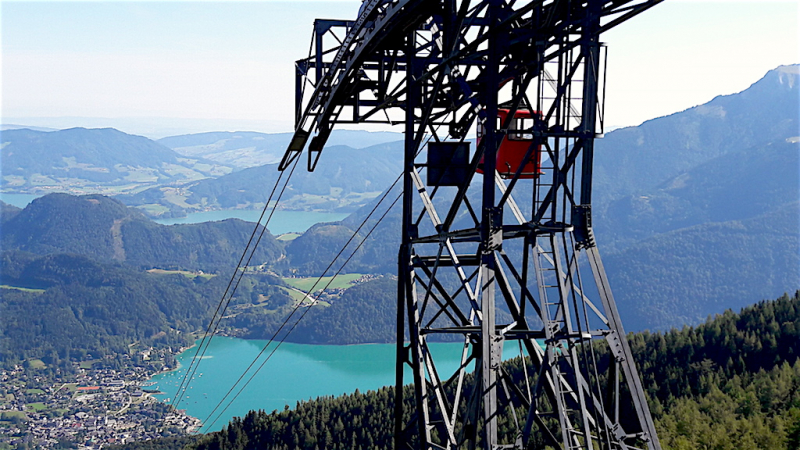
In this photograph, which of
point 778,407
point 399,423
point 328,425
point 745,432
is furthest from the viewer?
point 328,425

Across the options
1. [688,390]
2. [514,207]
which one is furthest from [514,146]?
[688,390]

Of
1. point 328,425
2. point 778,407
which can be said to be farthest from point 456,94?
point 328,425

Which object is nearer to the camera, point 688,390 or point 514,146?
point 514,146

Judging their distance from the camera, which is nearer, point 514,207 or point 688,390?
point 514,207

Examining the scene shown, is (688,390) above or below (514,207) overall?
below

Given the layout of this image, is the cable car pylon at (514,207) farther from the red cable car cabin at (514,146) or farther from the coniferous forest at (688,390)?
the coniferous forest at (688,390)

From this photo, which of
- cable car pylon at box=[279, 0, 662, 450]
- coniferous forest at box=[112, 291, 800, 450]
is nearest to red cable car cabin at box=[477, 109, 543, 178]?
cable car pylon at box=[279, 0, 662, 450]

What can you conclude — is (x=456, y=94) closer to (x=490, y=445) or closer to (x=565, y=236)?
(x=565, y=236)

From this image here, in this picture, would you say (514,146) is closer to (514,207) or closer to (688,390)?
(514,207)

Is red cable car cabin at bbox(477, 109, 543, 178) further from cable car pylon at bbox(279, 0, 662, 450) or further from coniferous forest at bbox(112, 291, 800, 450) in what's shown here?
coniferous forest at bbox(112, 291, 800, 450)
